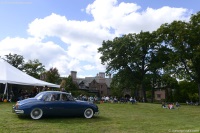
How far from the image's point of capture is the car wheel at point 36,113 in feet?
43.3

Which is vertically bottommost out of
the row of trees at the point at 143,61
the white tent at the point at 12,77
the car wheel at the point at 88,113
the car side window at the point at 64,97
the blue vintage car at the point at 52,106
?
the car wheel at the point at 88,113

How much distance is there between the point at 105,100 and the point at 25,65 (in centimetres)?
4371

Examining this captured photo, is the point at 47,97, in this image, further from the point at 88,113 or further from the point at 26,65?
the point at 26,65

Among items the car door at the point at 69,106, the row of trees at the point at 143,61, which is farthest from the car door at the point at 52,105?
the row of trees at the point at 143,61

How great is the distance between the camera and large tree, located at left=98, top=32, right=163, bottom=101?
55.1 meters

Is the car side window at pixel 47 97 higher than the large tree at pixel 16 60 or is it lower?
lower

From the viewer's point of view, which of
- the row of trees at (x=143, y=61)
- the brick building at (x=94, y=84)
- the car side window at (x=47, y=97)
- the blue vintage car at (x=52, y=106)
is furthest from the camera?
the brick building at (x=94, y=84)

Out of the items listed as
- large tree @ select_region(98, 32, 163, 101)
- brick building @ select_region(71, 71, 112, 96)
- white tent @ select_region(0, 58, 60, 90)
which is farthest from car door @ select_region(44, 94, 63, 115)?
brick building @ select_region(71, 71, 112, 96)

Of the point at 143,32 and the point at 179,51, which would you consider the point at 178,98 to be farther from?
the point at 179,51

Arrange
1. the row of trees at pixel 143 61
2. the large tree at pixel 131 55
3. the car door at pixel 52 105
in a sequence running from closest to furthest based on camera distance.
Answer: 1. the car door at pixel 52 105
2. the row of trees at pixel 143 61
3. the large tree at pixel 131 55

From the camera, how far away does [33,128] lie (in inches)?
427

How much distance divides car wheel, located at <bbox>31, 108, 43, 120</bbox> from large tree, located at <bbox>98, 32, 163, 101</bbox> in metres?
42.4

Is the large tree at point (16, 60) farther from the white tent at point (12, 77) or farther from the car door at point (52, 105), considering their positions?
the car door at point (52, 105)

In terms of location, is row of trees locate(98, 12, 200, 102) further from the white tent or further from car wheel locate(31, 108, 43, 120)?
car wheel locate(31, 108, 43, 120)
